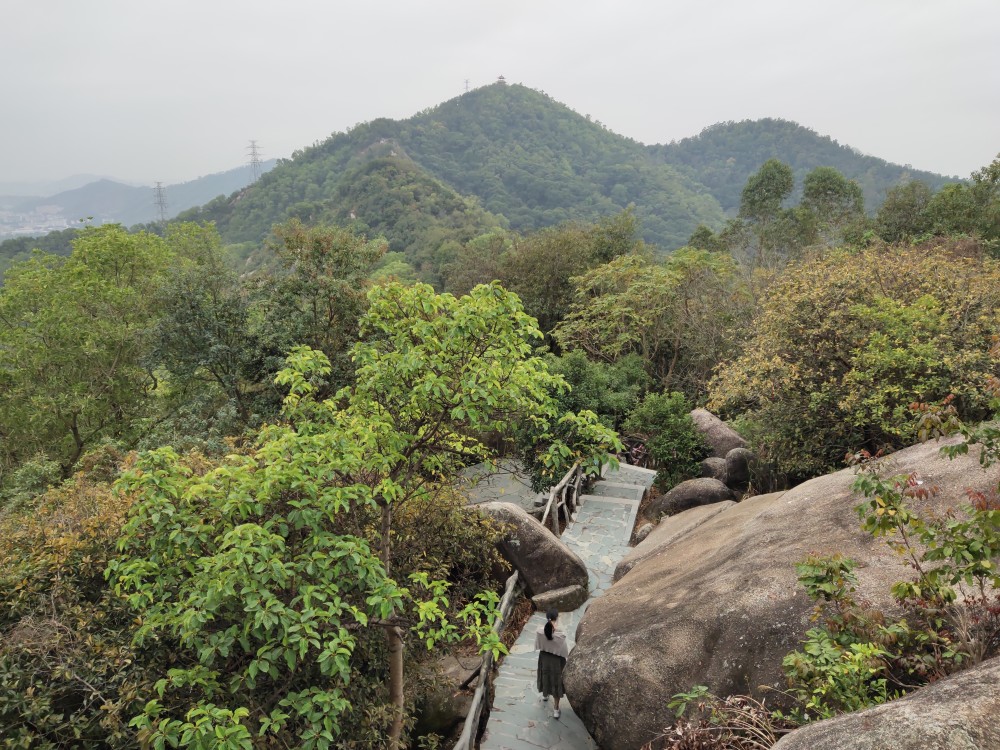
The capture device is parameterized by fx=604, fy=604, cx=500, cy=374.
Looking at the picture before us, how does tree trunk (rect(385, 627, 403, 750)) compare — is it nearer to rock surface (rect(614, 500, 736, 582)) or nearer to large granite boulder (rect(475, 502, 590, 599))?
large granite boulder (rect(475, 502, 590, 599))

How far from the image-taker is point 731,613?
654 centimetres

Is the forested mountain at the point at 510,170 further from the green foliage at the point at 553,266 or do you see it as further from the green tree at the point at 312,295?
the green tree at the point at 312,295

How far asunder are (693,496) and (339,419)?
35.8ft

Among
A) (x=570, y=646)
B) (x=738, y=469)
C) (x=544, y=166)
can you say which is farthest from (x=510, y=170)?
(x=570, y=646)

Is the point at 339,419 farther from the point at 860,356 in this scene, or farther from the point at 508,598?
the point at 860,356

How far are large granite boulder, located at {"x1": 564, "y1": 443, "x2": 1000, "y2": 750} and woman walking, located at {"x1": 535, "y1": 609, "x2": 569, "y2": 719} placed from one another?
362mm

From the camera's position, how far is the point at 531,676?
902 centimetres

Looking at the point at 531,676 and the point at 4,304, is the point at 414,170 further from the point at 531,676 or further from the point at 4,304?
the point at 531,676

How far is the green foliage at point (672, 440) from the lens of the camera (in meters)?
17.0

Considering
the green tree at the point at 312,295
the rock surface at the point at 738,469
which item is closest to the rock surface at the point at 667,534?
the rock surface at the point at 738,469

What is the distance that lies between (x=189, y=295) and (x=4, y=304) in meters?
10.0

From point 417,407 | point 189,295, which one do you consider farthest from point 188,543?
point 189,295

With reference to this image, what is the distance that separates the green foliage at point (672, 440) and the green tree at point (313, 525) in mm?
11884

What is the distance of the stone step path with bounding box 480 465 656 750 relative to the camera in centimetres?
759
